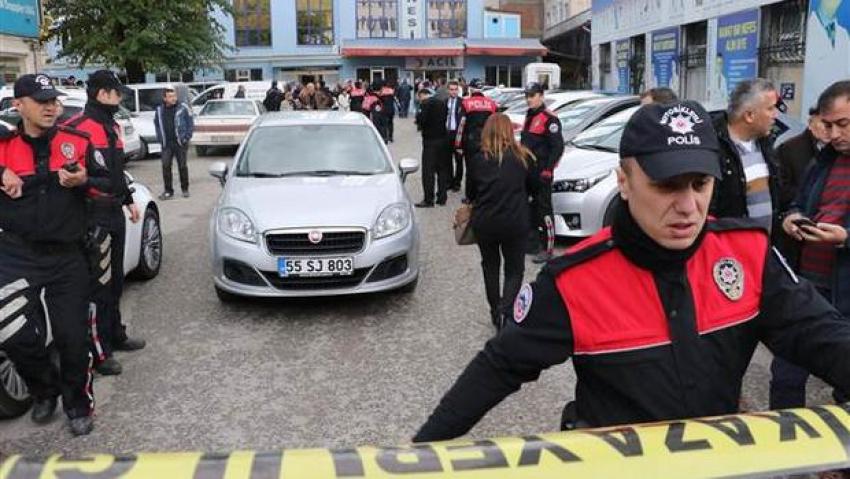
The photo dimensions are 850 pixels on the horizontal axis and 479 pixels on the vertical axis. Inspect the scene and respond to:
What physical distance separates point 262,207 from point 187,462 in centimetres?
477

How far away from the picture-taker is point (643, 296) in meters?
1.68

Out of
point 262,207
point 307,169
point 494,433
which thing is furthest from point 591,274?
point 307,169

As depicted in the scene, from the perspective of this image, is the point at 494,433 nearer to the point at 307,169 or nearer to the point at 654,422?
the point at 654,422

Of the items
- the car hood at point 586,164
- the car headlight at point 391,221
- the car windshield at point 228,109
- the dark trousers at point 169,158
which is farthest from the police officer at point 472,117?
the car windshield at point 228,109

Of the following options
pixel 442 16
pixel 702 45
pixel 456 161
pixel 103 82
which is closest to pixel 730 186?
pixel 103 82

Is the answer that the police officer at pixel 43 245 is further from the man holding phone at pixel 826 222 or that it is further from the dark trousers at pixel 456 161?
the dark trousers at pixel 456 161

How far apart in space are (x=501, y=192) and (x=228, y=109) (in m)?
15.3

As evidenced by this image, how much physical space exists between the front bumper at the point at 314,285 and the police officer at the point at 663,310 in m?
4.14

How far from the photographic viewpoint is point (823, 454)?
59.7 inches

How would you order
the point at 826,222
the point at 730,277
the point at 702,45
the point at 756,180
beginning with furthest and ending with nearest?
the point at 702,45
the point at 756,180
the point at 826,222
the point at 730,277

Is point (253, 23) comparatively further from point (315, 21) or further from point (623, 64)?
point (623, 64)

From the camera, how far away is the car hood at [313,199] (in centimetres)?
588

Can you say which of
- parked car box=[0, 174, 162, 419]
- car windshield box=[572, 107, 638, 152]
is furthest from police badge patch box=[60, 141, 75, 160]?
car windshield box=[572, 107, 638, 152]

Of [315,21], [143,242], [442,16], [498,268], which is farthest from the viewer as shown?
[442,16]
